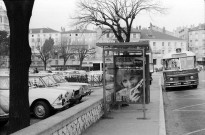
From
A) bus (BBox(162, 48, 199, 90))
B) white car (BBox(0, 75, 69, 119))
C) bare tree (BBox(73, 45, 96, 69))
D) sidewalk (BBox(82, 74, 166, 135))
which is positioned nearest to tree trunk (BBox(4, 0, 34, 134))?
sidewalk (BBox(82, 74, 166, 135))

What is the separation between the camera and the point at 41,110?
40.2 feet

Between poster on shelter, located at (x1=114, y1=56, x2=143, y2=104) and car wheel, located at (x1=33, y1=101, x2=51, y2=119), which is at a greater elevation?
poster on shelter, located at (x1=114, y1=56, x2=143, y2=104)

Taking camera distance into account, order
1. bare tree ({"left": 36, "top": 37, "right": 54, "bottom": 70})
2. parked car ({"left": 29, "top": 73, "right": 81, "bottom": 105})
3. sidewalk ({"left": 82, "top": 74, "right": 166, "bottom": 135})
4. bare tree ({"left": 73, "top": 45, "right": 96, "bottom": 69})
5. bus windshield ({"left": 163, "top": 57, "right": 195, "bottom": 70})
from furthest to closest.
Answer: bare tree ({"left": 36, "top": 37, "right": 54, "bottom": 70}), bare tree ({"left": 73, "top": 45, "right": 96, "bottom": 69}), bus windshield ({"left": 163, "top": 57, "right": 195, "bottom": 70}), parked car ({"left": 29, "top": 73, "right": 81, "bottom": 105}), sidewalk ({"left": 82, "top": 74, "right": 166, "bottom": 135})

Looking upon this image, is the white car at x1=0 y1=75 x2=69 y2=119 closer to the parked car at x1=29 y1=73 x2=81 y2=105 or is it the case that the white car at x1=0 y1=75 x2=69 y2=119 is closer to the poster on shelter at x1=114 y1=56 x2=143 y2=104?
Result: the parked car at x1=29 y1=73 x2=81 y2=105

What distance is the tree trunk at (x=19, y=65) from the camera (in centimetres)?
667

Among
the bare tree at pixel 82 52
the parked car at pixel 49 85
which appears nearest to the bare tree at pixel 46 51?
the bare tree at pixel 82 52

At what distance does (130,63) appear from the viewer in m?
12.4

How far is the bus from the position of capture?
25.0 m

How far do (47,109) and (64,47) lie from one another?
7761 centimetres

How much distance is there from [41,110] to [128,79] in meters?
3.08

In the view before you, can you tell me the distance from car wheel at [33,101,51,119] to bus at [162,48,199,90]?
14410 millimetres

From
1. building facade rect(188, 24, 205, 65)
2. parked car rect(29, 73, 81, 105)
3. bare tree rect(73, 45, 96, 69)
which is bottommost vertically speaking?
parked car rect(29, 73, 81, 105)

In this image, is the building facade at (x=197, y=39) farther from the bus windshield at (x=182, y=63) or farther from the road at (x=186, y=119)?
the road at (x=186, y=119)

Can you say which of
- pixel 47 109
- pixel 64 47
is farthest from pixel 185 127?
pixel 64 47
